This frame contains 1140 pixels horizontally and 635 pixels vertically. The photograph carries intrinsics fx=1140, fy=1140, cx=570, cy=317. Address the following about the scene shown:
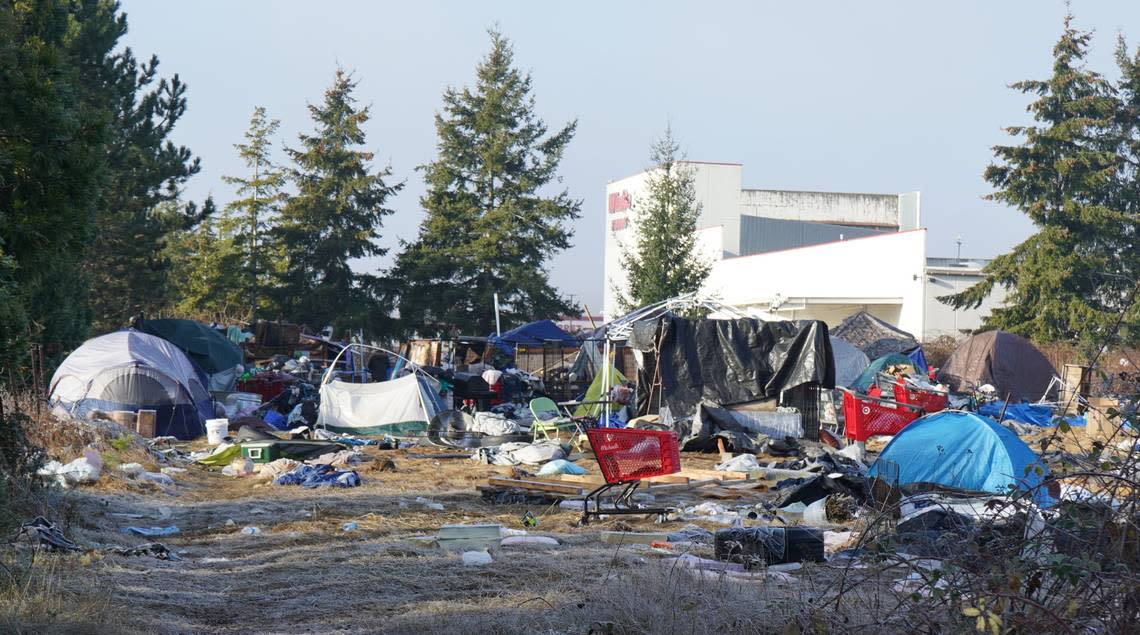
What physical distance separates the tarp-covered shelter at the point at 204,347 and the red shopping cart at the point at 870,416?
14772mm

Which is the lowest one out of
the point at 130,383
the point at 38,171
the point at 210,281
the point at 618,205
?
the point at 130,383

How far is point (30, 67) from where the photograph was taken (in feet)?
24.0

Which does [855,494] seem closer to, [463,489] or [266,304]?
[463,489]

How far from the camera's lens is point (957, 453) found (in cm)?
1238

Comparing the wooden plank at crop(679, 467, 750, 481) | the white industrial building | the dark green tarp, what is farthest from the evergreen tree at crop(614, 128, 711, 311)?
the wooden plank at crop(679, 467, 750, 481)

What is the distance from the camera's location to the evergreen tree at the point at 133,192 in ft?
80.7

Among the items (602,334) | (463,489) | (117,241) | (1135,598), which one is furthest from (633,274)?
(1135,598)

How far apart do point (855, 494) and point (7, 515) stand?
754cm

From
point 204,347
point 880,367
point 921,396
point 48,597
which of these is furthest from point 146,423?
point 880,367

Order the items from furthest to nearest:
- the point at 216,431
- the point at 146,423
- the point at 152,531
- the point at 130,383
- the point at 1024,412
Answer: the point at 1024,412
the point at 130,383
the point at 146,423
the point at 216,431
the point at 152,531

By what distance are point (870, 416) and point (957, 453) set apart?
495 centimetres

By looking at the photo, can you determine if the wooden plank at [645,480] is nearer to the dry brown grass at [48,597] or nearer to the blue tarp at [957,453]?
the blue tarp at [957,453]

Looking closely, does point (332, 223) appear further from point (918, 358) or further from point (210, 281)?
point (918, 358)

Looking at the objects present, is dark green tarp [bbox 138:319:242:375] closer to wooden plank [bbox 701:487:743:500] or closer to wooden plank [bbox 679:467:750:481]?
wooden plank [bbox 679:467:750:481]
